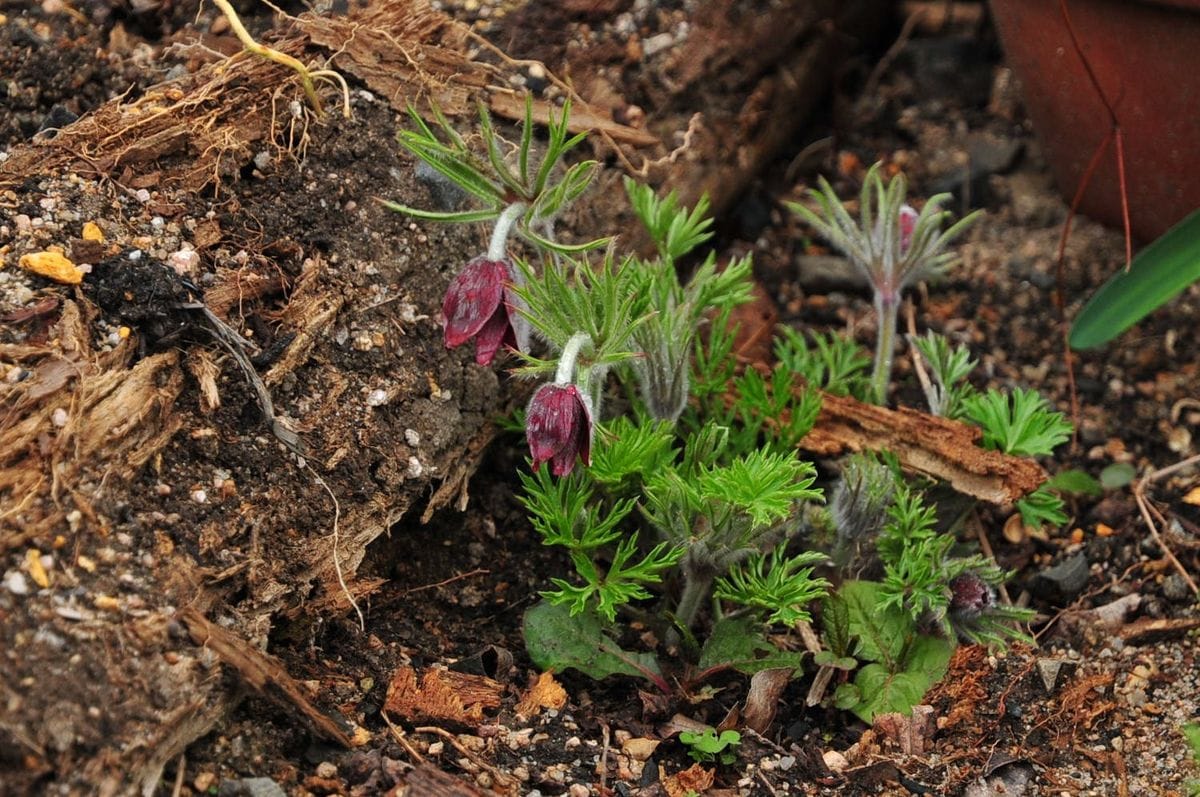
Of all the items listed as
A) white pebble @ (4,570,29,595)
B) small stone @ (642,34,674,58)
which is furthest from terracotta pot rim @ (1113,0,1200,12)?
white pebble @ (4,570,29,595)

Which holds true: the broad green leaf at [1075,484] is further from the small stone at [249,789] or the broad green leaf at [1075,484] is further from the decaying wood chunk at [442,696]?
the small stone at [249,789]

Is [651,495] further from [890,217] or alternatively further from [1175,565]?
[1175,565]

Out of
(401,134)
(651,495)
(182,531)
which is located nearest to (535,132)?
(401,134)

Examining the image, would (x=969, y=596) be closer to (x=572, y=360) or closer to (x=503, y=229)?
(x=572, y=360)

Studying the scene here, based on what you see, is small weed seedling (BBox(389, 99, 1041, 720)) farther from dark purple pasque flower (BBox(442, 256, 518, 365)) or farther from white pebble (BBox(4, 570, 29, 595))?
white pebble (BBox(4, 570, 29, 595))

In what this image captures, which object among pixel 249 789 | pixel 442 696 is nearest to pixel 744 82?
pixel 442 696

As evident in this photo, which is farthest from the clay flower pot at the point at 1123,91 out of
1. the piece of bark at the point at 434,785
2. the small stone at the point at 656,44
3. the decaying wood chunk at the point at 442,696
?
the piece of bark at the point at 434,785
